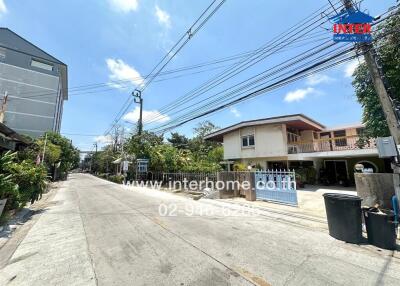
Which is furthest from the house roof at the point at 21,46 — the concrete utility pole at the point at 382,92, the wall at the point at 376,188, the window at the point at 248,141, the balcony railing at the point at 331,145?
the wall at the point at 376,188

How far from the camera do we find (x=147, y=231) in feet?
18.7

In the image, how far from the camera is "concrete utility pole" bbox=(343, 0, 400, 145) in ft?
18.0

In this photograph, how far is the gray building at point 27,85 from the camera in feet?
114

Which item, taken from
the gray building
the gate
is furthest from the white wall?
the gray building

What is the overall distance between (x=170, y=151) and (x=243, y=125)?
285 inches

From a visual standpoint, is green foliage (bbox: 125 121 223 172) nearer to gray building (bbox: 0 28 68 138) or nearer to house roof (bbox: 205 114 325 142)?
house roof (bbox: 205 114 325 142)

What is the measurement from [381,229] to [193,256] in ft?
14.2

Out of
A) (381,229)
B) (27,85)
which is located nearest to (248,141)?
(381,229)

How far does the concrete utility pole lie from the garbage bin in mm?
2225

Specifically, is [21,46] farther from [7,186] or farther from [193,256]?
[193,256]

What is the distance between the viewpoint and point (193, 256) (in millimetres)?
4070

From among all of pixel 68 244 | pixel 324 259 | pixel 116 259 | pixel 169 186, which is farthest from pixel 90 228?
pixel 169 186

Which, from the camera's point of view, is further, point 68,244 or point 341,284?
point 68,244

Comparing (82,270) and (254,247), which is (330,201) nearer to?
(254,247)
